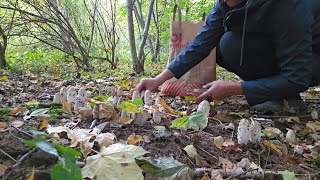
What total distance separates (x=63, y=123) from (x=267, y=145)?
85 centimetres

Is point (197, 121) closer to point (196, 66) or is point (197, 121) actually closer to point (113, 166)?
point (113, 166)

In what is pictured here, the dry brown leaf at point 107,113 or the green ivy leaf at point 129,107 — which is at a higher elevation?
the green ivy leaf at point 129,107

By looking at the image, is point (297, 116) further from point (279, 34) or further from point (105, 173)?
point (105, 173)

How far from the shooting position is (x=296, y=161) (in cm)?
141

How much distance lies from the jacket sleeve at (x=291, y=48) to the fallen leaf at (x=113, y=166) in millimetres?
1269

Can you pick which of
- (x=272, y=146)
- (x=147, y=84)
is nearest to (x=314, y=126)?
(x=272, y=146)

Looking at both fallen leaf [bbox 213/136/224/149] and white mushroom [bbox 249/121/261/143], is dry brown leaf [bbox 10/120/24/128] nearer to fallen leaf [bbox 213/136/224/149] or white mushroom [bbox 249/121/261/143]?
fallen leaf [bbox 213/136/224/149]

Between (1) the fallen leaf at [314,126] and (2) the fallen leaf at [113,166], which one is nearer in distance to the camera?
(2) the fallen leaf at [113,166]

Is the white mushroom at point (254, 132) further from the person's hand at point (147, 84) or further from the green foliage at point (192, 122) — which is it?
the person's hand at point (147, 84)

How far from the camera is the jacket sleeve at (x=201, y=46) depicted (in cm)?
241

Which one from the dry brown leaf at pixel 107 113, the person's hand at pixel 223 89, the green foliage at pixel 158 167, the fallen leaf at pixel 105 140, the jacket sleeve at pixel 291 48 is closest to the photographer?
the green foliage at pixel 158 167

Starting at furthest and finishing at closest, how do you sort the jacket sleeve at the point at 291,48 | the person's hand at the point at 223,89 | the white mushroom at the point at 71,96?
the person's hand at the point at 223,89 → the jacket sleeve at the point at 291,48 → the white mushroom at the point at 71,96

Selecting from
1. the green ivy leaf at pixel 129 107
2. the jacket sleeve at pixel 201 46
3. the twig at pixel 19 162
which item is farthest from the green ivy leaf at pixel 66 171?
the jacket sleeve at pixel 201 46

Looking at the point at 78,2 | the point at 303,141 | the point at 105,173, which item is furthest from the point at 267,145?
the point at 78,2
